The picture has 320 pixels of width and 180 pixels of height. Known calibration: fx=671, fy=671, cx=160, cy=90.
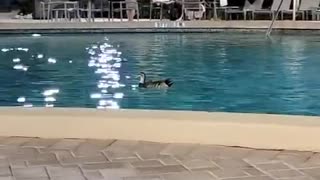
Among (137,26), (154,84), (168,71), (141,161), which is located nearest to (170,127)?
(141,161)

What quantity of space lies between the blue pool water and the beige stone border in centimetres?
353

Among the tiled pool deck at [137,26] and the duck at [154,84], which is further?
the tiled pool deck at [137,26]

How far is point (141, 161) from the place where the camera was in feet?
11.2

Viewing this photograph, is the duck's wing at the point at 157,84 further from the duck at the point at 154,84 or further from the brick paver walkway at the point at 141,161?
the brick paver walkway at the point at 141,161

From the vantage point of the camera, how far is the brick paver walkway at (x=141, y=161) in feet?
10.4

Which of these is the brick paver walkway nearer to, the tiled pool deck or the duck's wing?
the duck's wing

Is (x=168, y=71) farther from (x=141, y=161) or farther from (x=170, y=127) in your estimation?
(x=141, y=161)

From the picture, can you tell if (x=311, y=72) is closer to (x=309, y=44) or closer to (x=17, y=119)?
(x=309, y=44)

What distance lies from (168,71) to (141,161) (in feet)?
21.2

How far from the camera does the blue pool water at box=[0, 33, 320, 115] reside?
7832 millimetres

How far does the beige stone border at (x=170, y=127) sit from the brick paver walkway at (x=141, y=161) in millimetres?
52

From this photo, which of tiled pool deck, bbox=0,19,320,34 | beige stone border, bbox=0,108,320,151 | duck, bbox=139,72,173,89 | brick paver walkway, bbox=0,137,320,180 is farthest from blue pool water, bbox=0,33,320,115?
brick paver walkway, bbox=0,137,320,180

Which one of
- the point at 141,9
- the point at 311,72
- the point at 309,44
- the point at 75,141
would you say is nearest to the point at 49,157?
the point at 75,141

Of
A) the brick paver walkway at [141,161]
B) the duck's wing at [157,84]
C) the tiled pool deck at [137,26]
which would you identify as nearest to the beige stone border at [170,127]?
the brick paver walkway at [141,161]
